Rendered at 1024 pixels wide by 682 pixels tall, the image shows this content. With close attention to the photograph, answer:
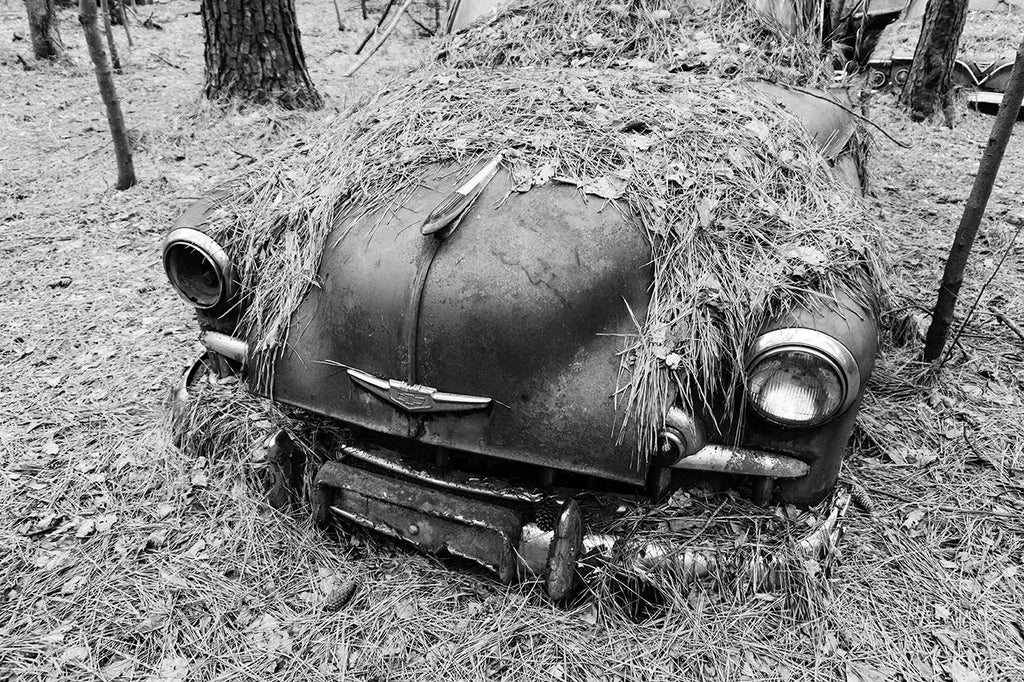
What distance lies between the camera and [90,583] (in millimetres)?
2447

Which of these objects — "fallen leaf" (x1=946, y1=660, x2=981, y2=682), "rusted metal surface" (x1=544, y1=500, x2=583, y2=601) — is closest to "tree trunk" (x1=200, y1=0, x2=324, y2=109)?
"rusted metal surface" (x1=544, y1=500, x2=583, y2=601)

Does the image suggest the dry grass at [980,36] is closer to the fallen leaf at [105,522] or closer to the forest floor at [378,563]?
the forest floor at [378,563]

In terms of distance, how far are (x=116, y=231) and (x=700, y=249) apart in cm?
450

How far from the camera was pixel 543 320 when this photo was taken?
2.03 metres

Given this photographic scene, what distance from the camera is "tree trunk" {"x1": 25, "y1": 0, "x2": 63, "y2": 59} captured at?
343 inches

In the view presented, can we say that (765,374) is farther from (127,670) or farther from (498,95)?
(127,670)

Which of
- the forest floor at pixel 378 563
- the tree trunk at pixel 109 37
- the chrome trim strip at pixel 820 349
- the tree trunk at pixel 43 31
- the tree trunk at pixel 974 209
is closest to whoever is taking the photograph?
the chrome trim strip at pixel 820 349

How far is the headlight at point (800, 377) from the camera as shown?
1955 millimetres

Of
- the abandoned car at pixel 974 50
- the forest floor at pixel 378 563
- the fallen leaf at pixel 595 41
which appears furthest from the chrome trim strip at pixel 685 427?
the abandoned car at pixel 974 50

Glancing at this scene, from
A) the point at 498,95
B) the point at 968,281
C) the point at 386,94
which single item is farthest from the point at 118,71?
the point at 968,281

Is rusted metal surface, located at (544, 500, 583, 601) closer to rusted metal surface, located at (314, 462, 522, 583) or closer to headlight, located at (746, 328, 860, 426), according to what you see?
rusted metal surface, located at (314, 462, 522, 583)

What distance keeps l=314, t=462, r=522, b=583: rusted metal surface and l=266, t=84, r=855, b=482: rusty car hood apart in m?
0.20

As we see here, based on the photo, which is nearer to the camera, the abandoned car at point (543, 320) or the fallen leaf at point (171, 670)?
the abandoned car at point (543, 320)

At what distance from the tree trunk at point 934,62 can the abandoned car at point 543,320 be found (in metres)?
5.61
